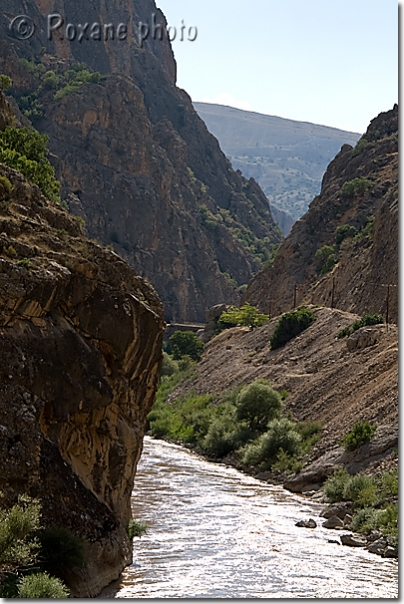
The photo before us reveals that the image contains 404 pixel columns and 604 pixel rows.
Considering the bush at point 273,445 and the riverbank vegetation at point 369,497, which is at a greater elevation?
the riverbank vegetation at point 369,497

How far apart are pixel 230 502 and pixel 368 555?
9.43 m

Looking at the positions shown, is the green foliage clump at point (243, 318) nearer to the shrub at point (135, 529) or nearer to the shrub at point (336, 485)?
the shrub at point (336, 485)

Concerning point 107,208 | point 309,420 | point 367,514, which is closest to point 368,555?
point 367,514

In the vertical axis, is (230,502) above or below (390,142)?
below

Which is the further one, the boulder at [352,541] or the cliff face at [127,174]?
the cliff face at [127,174]

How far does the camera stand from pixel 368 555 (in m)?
25.8

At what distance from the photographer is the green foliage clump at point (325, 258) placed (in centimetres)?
8738

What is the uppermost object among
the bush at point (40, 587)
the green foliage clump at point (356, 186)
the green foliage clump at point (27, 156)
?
the green foliage clump at point (356, 186)

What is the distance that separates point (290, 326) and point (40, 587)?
177 ft

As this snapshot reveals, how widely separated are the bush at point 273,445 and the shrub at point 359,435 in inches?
194

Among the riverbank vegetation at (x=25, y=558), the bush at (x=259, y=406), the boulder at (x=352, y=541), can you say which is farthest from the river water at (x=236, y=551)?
the bush at (x=259, y=406)

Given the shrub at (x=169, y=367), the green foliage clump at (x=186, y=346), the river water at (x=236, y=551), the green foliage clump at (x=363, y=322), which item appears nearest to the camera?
the river water at (x=236, y=551)

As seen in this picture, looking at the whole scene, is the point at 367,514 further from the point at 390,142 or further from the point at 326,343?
the point at 390,142

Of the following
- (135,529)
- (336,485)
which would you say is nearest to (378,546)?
(135,529)
